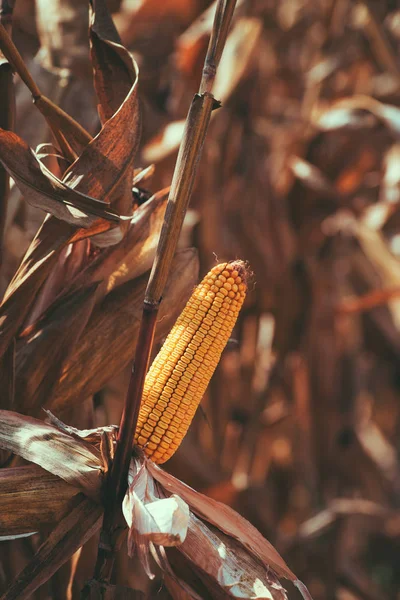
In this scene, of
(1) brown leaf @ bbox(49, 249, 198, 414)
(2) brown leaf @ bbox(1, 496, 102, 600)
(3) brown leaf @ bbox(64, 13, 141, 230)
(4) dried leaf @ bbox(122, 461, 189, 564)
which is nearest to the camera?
(4) dried leaf @ bbox(122, 461, 189, 564)

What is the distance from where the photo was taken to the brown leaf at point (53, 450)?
2.84 ft

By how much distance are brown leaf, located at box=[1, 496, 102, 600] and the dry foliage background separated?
95cm

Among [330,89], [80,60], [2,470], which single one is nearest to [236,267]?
[2,470]

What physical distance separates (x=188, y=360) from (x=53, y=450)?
22 centimetres

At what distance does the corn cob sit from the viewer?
0.90 m

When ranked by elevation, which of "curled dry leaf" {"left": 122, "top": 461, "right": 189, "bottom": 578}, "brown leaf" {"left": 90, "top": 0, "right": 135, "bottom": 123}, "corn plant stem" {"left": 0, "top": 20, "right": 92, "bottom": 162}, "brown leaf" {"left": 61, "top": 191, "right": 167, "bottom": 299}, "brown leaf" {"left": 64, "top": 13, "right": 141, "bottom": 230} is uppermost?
"brown leaf" {"left": 90, "top": 0, "right": 135, "bottom": 123}

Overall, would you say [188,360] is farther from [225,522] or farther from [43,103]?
[43,103]

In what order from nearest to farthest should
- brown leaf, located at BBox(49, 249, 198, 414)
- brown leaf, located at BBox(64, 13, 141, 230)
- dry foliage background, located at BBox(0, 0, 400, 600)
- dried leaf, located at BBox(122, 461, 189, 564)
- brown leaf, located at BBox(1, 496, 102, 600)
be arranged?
dried leaf, located at BBox(122, 461, 189, 564), brown leaf, located at BBox(1, 496, 102, 600), brown leaf, located at BBox(64, 13, 141, 230), brown leaf, located at BBox(49, 249, 198, 414), dry foliage background, located at BBox(0, 0, 400, 600)

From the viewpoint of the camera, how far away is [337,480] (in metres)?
2.81

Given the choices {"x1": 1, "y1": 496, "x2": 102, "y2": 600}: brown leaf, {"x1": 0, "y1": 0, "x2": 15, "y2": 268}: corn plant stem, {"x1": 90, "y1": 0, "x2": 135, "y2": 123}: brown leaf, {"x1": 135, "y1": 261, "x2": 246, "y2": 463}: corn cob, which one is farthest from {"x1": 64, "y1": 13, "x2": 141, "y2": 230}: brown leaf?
{"x1": 1, "y1": 496, "x2": 102, "y2": 600}: brown leaf

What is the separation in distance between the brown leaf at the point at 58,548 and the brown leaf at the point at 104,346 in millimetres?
243

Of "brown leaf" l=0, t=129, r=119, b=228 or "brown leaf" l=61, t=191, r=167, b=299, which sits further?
"brown leaf" l=61, t=191, r=167, b=299

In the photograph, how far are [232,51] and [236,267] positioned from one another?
158 centimetres

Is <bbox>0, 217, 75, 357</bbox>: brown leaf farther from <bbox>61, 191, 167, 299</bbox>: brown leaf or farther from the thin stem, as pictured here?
the thin stem
